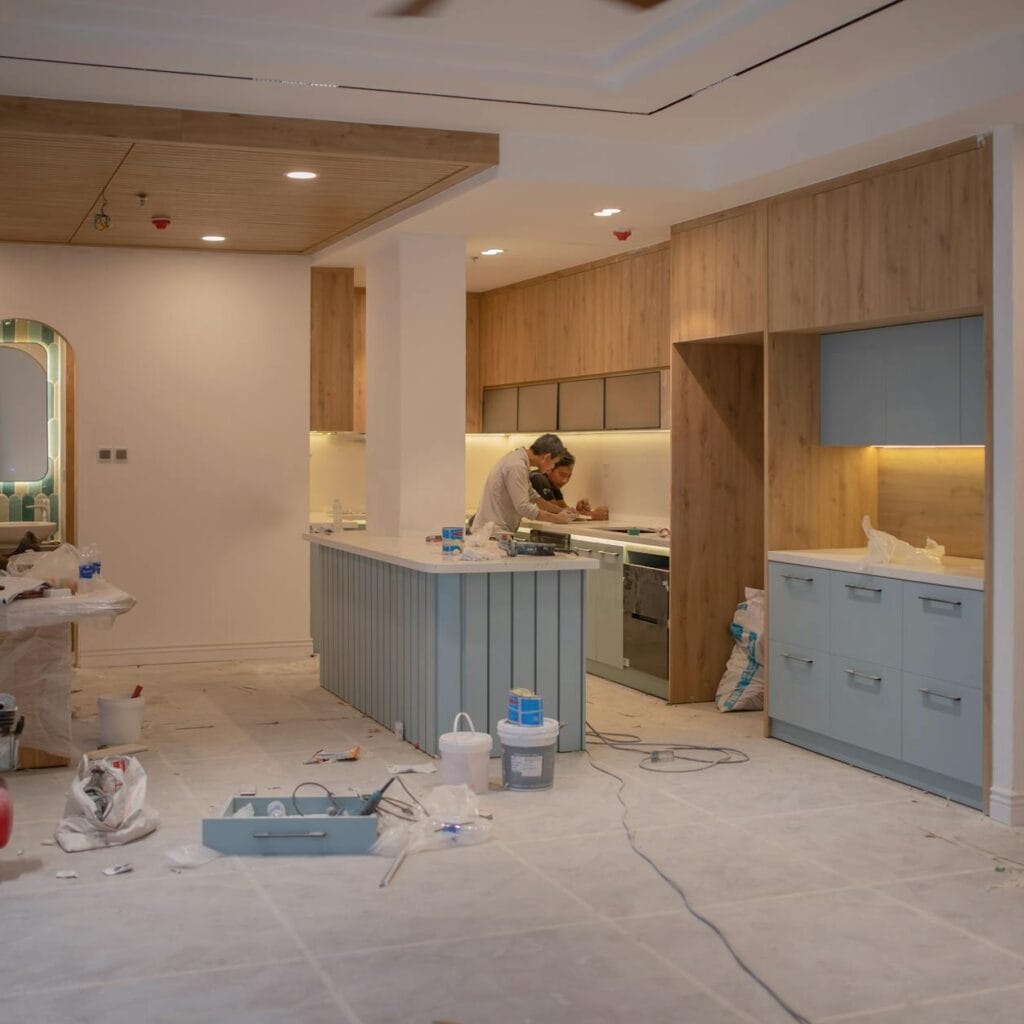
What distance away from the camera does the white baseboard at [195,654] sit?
8.44 meters

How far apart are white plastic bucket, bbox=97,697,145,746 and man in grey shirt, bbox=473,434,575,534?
2216 mm

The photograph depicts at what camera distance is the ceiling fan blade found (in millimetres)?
4473

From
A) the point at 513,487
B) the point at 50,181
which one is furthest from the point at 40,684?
the point at 513,487

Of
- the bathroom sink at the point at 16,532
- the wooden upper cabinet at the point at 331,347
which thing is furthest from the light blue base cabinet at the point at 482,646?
the bathroom sink at the point at 16,532

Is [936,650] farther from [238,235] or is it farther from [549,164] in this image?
[238,235]

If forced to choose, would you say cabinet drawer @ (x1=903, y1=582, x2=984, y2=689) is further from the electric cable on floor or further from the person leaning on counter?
the person leaning on counter

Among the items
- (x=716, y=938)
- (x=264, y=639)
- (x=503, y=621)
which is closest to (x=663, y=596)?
(x=503, y=621)

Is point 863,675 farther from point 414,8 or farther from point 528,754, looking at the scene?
point 414,8

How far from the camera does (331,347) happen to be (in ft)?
29.8

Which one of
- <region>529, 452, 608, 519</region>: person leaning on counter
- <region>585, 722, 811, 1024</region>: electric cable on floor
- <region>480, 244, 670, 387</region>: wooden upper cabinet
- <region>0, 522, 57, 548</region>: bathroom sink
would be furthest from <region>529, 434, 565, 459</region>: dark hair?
<region>0, 522, 57, 548</region>: bathroom sink

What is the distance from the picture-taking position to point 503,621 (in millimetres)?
5945

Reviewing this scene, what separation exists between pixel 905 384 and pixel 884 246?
62 cm

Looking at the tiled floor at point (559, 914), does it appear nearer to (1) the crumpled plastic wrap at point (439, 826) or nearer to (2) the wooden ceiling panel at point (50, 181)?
(1) the crumpled plastic wrap at point (439, 826)

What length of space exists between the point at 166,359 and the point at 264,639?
77.1 inches
